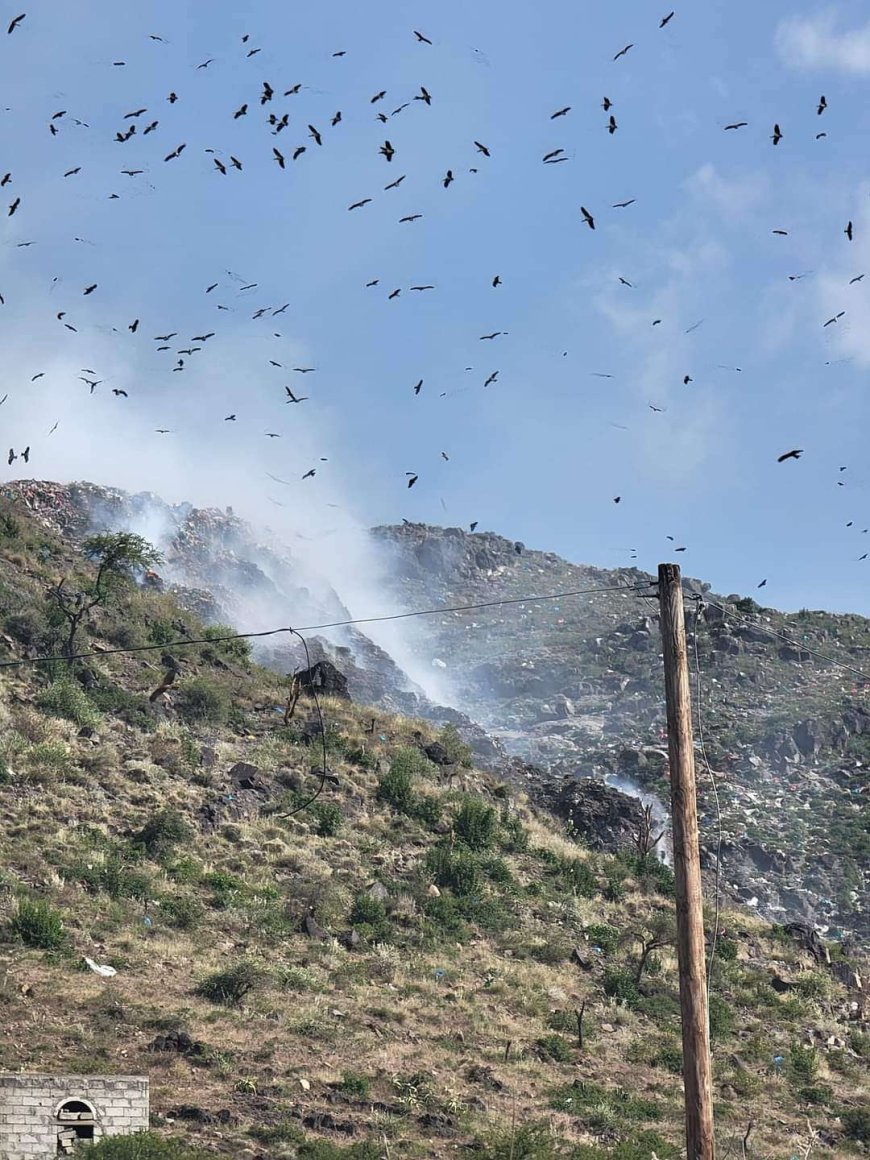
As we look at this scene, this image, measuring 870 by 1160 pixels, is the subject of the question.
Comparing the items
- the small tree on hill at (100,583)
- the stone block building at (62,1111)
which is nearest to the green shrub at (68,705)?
the small tree on hill at (100,583)

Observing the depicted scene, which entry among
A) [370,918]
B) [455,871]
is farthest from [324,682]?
[370,918]

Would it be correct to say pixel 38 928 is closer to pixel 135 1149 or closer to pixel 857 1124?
pixel 135 1149

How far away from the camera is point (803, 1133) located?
27875 mm

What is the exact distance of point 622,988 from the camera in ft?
111

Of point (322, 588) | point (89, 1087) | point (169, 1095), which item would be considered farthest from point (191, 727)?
point (322, 588)

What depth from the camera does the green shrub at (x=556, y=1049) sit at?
95.7 ft

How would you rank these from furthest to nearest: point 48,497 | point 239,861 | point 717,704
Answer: point 48,497
point 717,704
point 239,861

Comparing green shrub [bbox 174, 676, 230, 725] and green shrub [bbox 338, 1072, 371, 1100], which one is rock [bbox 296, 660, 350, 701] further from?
green shrub [bbox 338, 1072, 371, 1100]

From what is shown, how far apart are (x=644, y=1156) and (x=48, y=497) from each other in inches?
2447

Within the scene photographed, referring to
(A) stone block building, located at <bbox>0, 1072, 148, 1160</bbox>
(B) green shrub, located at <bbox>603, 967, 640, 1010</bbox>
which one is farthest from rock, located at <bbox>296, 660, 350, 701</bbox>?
(A) stone block building, located at <bbox>0, 1072, 148, 1160</bbox>

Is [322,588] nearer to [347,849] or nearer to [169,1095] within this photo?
[347,849]

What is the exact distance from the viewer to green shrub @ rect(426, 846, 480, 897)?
123ft

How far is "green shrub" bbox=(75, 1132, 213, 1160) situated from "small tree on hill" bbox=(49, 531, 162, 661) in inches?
944

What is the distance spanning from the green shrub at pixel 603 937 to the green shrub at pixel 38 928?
14492 millimetres
